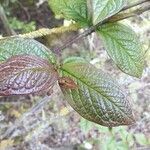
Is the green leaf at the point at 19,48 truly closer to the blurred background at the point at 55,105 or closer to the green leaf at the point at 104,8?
the green leaf at the point at 104,8

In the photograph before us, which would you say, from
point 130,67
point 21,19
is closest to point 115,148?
point 130,67

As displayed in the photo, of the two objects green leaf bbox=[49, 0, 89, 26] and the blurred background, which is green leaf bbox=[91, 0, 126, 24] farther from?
the blurred background

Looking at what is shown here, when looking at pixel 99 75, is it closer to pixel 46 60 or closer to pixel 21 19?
pixel 46 60

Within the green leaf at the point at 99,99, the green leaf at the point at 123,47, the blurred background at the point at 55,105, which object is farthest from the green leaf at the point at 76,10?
the blurred background at the point at 55,105

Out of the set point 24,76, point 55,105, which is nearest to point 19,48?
point 24,76

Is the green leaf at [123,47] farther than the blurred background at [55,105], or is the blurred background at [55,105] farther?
the blurred background at [55,105]

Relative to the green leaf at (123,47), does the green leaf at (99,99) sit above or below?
below

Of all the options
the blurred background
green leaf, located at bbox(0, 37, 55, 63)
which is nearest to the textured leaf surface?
green leaf, located at bbox(0, 37, 55, 63)
